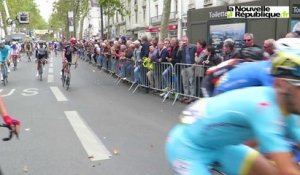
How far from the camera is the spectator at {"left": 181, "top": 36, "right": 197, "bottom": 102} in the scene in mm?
10840

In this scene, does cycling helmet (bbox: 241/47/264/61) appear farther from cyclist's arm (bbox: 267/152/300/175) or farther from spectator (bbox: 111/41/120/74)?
spectator (bbox: 111/41/120/74)

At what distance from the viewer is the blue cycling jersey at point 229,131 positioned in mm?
2051

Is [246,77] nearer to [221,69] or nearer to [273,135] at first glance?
[221,69]

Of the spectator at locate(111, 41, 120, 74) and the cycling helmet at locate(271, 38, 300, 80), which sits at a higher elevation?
the cycling helmet at locate(271, 38, 300, 80)

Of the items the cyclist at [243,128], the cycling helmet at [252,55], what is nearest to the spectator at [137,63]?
the cycling helmet at [252,55]

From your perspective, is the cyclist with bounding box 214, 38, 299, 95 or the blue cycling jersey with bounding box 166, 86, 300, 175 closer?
the blue cycling jersey with bounding box 166, 86, 300, 175

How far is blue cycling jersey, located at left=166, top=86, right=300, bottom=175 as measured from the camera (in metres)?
2.05

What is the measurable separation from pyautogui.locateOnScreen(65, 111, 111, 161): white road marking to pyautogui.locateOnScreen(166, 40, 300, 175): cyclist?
361 centimetres

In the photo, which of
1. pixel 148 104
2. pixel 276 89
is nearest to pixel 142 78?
pixel 148 104

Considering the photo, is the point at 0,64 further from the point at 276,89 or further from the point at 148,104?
the point at 276,89

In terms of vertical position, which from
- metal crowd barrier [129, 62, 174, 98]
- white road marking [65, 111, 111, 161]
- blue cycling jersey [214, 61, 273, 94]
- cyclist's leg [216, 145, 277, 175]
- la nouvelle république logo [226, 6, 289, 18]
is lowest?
white road marking [65, 111, 111, 161]

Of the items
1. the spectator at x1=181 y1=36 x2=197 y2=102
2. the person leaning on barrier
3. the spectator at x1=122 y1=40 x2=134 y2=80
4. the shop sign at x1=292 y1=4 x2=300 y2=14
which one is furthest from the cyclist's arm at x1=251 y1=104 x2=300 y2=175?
Answer: the spectator at x1=122 y1=40 x2=134 y2=80

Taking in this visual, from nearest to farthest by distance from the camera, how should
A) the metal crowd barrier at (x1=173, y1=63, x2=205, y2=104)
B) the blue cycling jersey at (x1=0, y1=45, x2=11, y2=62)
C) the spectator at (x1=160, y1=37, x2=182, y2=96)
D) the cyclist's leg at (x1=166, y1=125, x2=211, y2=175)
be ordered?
the cyclist's leg at (x1=166, y1=125, x2=211, y2=175)
the metal crowd barrier at (x1=173, y1=63, x2=205, y2=104)
the spectator at (x1=160, y1=37, x2=182, y2=96)
the blue cycling jersey at (x1=0, y1=45, x2=11, y2=62)

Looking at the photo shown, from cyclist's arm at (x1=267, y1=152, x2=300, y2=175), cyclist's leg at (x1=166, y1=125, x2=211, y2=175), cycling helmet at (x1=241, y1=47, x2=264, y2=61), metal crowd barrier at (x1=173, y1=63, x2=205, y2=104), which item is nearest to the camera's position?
cyclist's arm at (x1=267, y1=152, x2=300, y2=175)
